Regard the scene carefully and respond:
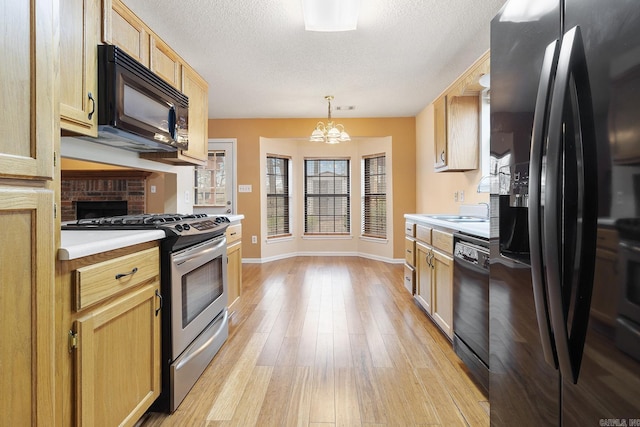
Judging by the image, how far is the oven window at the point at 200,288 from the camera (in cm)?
182

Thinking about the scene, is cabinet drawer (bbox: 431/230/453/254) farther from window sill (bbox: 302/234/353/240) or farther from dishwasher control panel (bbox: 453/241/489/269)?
window sill (bbox: 302/234/353/240)

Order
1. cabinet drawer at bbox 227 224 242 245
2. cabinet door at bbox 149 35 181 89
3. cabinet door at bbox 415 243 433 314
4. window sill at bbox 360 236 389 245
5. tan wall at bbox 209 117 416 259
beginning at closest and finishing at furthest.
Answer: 1. cabinet door at bbox 149 35 181 89
2. cabinet door at bbox 415 243 433 314
3. cabinet drawer at bbox 227 224 242 245
4. tan wall at bbox 209 117 416 259
5. window sill at bbox 360 236 389 245

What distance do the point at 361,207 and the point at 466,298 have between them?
433 centimetres

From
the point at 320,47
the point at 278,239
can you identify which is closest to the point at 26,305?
the point at 320,47

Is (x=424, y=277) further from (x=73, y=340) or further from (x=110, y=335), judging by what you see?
(x=73, y=340)

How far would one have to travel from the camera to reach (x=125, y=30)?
2133 millimetres

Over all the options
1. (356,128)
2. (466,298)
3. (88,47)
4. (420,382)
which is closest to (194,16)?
(88,47)

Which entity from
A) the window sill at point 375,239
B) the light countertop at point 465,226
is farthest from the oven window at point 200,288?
the window sill at point 375,239

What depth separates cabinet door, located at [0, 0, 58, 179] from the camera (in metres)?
0.83

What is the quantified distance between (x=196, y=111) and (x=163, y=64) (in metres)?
0.57

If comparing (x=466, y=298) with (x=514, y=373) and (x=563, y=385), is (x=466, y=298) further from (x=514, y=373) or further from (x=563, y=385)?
(x=563, y=385)

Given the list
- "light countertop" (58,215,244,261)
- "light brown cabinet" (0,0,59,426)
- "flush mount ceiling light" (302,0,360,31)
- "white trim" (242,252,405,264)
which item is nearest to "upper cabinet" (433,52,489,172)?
"flush mount ceiling light" (302,0,360,31)

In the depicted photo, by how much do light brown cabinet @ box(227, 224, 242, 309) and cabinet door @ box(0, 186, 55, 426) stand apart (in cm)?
192

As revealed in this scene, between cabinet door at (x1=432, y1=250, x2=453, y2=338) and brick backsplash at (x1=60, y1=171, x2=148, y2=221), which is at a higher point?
brick backsplash at (x1=60, y1=171, x2=148, y2=221)
